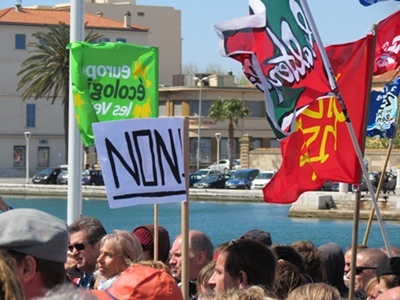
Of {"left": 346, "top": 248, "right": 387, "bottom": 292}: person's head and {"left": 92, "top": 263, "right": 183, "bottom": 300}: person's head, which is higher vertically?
{"left": 92, "top": 263, "right": 183, "bottom": 300}: person's head

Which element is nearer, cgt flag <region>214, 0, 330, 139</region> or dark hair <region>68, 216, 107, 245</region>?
dark hair <region>68, 216, 107, 245</region>

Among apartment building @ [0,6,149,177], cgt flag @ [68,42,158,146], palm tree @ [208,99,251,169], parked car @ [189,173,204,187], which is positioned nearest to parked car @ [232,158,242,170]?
palm tree @ [208,99,251,169]

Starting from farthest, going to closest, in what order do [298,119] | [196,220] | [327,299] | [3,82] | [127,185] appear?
[3,82]
[196,220]
[298,119]
[127,185]
[327,299]

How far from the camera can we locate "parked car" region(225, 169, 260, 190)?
5816cm

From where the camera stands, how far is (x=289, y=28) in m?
7.39

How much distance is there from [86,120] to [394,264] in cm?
442

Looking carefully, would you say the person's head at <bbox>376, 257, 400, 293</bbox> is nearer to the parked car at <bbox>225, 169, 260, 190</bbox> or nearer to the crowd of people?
the crowd of people

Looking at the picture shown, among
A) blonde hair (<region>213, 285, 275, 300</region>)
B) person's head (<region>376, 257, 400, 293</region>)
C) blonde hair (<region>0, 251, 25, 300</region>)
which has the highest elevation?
blonde hair (<region>0, 251, 25, 300</region>)

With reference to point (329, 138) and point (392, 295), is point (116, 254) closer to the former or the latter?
point (392, 295)

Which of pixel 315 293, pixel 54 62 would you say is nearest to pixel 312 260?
pixel 315 293

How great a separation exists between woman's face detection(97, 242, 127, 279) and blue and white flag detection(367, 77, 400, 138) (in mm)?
6802

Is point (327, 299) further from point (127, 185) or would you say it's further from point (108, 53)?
point (108, 53)

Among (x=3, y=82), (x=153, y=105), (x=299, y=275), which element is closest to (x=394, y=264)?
(x=299, y=275)

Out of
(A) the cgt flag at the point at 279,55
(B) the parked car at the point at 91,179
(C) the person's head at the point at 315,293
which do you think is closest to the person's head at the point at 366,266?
(A) the cgt flag at the point at 279,55
